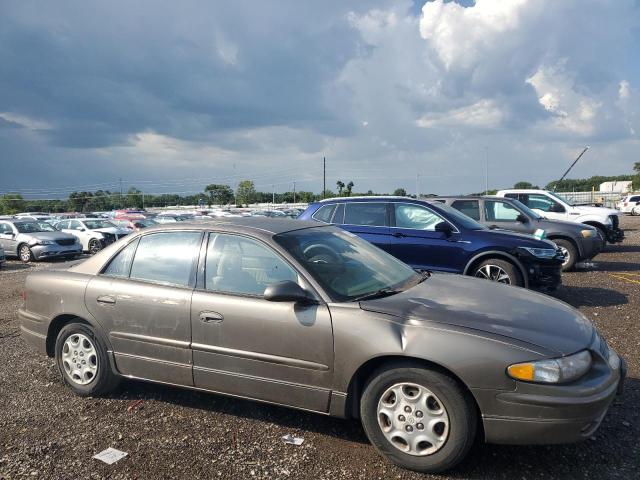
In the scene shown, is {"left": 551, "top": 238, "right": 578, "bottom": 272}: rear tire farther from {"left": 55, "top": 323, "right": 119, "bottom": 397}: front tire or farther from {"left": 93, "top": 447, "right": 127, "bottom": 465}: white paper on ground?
{"left": 93, "top": 447, "right": 127, "bottom": 465}: white paper on ground

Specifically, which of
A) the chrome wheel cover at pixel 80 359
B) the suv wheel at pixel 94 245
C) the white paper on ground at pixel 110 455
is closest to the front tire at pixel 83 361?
the chrome wheel cover at pixel 80 359

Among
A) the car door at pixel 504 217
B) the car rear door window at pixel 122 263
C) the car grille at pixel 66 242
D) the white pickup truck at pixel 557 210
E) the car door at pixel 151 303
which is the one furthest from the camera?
the car grille at pixel 66 242

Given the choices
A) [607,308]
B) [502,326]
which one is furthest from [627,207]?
[502,326]

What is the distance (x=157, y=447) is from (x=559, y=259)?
6.22 meters

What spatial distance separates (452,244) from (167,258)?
4773mm

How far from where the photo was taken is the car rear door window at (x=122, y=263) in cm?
423

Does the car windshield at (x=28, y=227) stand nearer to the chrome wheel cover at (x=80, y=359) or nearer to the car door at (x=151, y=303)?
the chrome wheel cover at (x=80, y=359)

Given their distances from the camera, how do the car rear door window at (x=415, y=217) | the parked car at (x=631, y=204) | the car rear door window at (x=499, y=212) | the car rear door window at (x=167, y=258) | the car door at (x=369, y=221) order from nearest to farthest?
the car rear door window at (x=167, y=258) < the car rear door window at (x=415, y=217) < the car door at (x=369, y=221) < the car rear door window at (x=499, y=212) < the parked car at (x=631, y=204)

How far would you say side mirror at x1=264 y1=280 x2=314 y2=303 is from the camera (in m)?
3.27

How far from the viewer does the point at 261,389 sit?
3.48 m

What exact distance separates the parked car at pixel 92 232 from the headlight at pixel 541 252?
16236 mm

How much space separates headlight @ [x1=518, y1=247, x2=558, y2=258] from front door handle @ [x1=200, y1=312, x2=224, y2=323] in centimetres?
531

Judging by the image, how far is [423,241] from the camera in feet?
25.2

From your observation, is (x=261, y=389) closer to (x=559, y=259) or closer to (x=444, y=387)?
(x=444, y=387)
